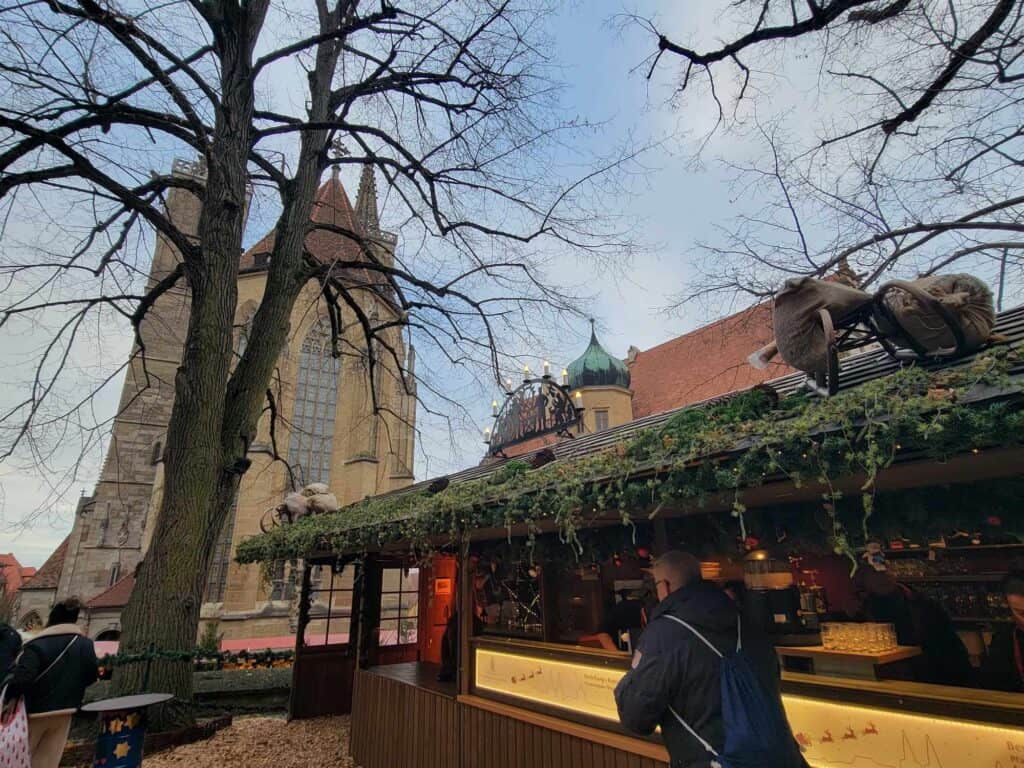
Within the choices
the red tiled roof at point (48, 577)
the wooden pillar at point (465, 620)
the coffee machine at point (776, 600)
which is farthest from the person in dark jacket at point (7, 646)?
the red tiled roof at point (48, 577)

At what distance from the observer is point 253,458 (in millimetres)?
18406

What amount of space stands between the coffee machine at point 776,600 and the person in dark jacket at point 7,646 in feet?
21.0

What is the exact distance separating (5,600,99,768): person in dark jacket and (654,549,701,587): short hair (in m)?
4.95

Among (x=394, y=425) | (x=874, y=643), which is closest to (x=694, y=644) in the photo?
(x=874, y=643)

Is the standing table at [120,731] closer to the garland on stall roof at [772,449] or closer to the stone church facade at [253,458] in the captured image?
the garland on stall roof at [772,449]

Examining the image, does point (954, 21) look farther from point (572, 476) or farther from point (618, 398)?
point (618, 398)

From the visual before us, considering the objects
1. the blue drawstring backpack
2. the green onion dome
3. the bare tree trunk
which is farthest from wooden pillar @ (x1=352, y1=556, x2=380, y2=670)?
the green onion dome

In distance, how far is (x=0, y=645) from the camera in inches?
180

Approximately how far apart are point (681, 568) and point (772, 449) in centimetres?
A: 69

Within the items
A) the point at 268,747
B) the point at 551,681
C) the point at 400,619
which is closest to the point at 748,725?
the point at 551,681

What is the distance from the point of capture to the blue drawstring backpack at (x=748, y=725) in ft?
6.64

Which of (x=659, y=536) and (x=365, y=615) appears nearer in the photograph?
(x=659, y=536)

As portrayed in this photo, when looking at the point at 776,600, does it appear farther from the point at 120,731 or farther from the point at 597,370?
the point at 597,370

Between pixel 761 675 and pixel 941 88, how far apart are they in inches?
266
